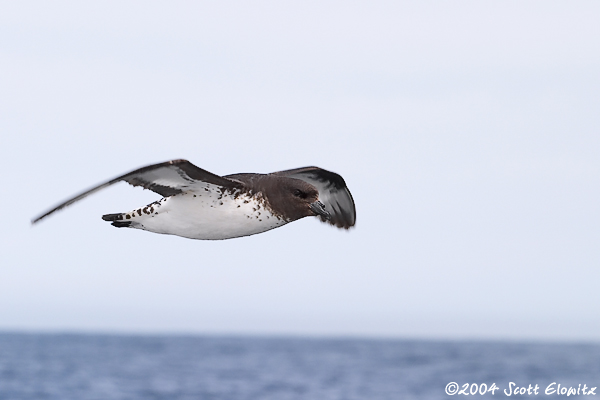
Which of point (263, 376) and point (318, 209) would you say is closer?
point (318, 209)

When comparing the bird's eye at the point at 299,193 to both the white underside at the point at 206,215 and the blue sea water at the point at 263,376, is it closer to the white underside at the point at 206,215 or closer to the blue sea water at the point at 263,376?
the white underside at the point at 206,215

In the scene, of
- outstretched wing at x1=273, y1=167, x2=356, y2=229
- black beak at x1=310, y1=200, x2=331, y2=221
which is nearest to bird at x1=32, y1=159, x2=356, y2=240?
black beak at x1=310, y1=200, x2=331, y2=221

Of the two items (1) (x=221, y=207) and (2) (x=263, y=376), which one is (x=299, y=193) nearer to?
(1) (x=221, y=207)

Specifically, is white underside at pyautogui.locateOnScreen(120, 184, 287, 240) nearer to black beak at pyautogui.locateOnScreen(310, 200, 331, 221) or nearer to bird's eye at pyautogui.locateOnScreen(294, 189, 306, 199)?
bird's eye at pyautogui.locateOnScreen(294, 189, 306, 199)

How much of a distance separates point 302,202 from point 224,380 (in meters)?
64.7

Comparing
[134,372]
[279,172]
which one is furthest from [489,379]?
[279,172]

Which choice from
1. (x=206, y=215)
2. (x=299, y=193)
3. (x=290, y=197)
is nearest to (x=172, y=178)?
(x=206, y=215)

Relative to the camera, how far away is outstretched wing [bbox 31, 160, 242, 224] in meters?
9.29

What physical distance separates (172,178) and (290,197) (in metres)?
1.70

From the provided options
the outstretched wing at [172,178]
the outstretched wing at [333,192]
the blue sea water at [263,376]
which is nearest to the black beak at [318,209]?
the outstretched wing at [172,178]

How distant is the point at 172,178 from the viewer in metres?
10.1

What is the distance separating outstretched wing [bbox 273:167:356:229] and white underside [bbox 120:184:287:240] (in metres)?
1.90

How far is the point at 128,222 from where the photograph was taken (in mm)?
11016

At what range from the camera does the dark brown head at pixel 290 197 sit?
424 inches
